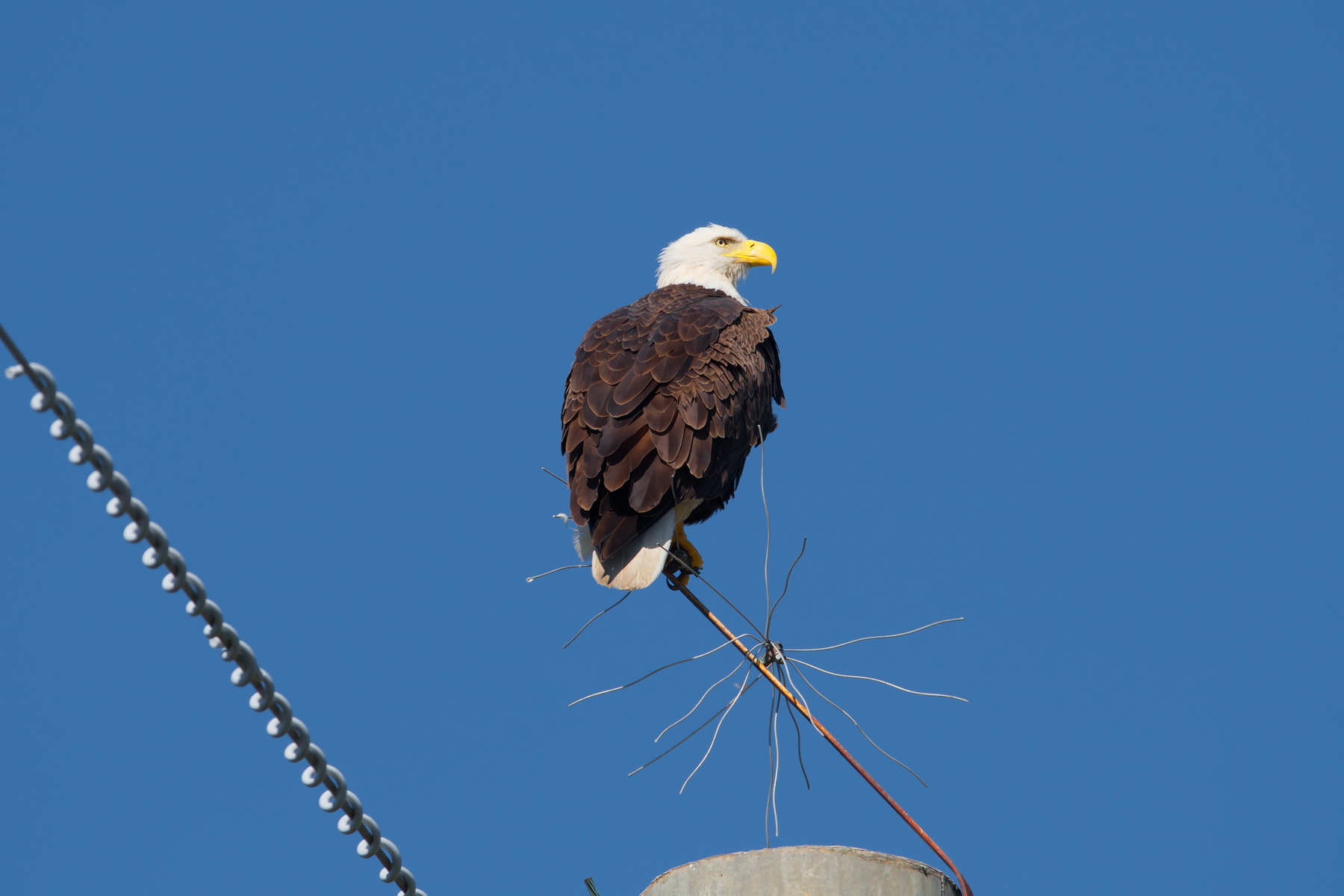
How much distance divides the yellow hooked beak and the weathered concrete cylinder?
19.4 ft

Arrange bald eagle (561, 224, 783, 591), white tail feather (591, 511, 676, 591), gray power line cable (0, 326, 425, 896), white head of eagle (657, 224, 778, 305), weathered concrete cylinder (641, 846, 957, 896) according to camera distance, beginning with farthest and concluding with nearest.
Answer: white head of eagle (657, 224, 778, 305), bald eagle (561, 224, 783, 591), white tail feather (591, 511, 676, 591), weathered concrete cylinder (641, 846, 957, 896), gray power line cable (0, 326, 425, 896)

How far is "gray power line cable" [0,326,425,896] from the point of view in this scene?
96.4 inches

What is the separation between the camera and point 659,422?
7.04 meters

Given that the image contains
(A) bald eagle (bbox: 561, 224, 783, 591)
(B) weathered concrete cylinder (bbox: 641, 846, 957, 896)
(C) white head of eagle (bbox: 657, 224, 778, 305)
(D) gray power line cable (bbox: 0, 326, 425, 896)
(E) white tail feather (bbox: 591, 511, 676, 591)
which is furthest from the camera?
(C) white head of eagle (bbox: 657, 224, 778, 305)

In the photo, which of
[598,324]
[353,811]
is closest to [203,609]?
[353,811]

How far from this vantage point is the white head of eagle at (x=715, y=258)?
9.89 m

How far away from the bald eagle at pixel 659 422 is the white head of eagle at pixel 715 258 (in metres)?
1.45

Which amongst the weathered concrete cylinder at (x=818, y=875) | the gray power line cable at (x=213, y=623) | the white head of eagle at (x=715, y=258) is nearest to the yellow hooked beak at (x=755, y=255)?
the white head of eagle at (x=715, y=258)

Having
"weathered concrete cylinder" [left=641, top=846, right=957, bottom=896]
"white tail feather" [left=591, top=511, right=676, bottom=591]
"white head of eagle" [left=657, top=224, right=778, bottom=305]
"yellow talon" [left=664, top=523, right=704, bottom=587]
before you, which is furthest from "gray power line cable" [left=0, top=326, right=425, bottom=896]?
"white head of eagle" [left=657, top=224, right=778, bottom=305]

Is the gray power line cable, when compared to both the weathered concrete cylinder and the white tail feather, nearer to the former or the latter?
the weathered concrete cylinder

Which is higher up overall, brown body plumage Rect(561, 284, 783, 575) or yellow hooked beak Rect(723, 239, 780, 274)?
yellow hooked beak Rect(723, 239, 780, 274)

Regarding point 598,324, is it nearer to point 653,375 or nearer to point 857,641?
point 653,375

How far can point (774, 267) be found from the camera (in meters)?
10.0

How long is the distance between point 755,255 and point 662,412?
314cm
